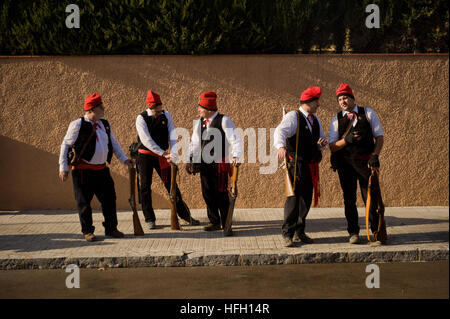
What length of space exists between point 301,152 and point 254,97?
9.31 feet

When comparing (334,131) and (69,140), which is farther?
(69,140)

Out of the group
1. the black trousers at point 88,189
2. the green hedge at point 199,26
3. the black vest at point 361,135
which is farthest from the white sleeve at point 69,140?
the black vest at point 361,135

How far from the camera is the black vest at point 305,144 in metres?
7.62

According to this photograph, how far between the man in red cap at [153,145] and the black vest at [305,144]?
5.76 feet

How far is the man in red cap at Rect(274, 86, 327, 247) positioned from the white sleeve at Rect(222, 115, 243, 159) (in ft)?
2.43

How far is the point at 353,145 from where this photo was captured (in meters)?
7.64

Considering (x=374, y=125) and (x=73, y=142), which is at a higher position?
(x=374, y=125)

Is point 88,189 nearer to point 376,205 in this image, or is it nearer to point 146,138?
point 146,138

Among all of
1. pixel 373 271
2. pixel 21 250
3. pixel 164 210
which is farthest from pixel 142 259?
pixel 164 210

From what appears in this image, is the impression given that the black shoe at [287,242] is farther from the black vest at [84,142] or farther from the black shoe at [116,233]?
the black vest at [84,142]

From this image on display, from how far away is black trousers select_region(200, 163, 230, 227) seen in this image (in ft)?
27.9

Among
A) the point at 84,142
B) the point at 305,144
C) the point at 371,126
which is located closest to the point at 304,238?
the point at 305,144

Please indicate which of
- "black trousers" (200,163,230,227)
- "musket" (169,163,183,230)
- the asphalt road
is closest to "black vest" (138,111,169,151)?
"musket" (169,163,183,230)

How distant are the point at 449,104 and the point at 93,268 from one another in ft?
20.8
